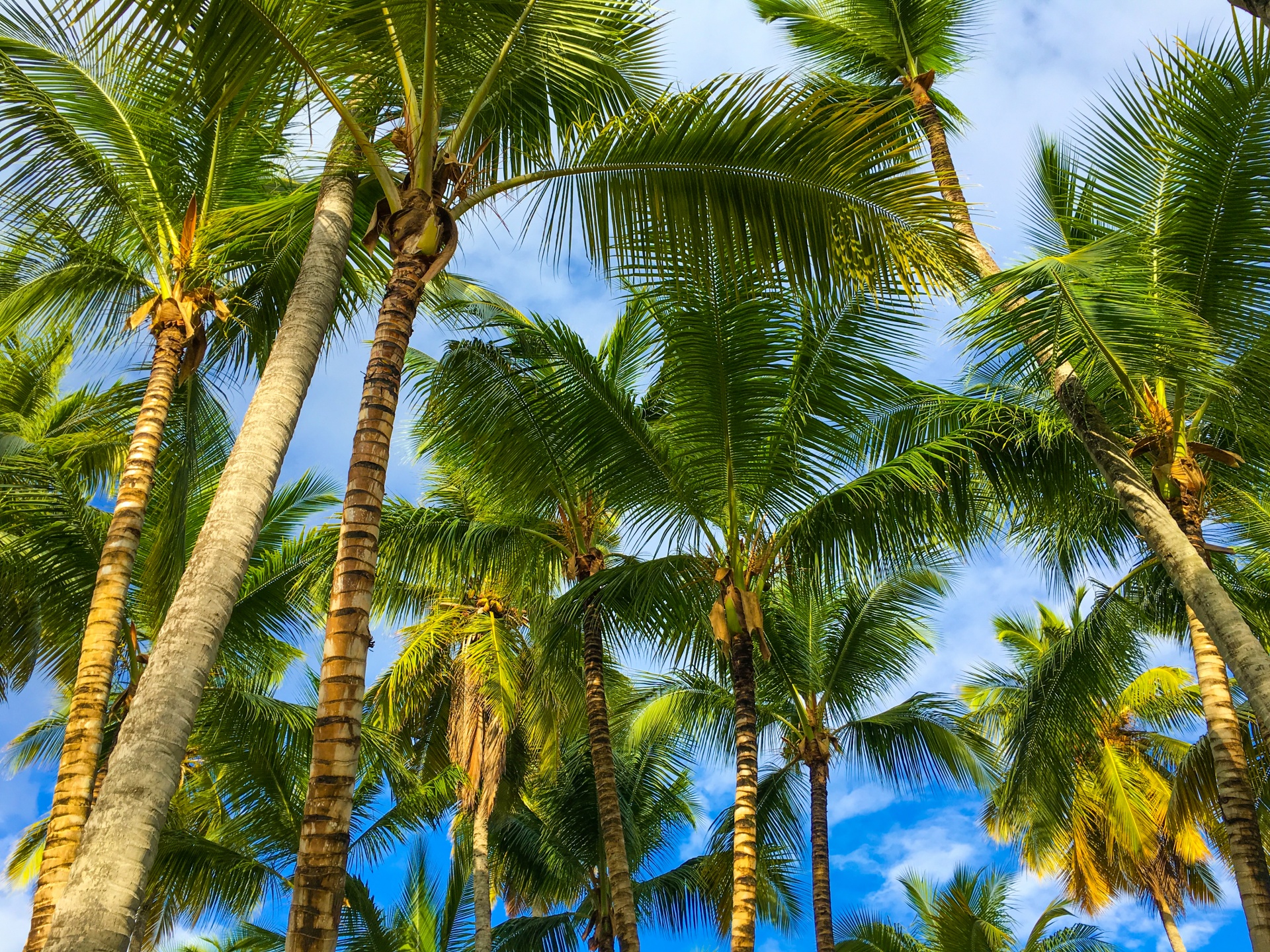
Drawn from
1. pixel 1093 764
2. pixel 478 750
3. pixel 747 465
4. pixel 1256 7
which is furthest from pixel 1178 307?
pixel 1093 764

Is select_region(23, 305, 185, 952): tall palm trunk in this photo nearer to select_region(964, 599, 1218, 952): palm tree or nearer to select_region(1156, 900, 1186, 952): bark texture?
select_region(964, 599, 1218, 952): palm tree

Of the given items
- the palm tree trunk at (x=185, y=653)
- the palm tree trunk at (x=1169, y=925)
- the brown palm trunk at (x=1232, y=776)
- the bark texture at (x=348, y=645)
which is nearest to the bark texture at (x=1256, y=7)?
the bark texture at (x=348, y=645)

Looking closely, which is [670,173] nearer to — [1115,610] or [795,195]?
[795,195]

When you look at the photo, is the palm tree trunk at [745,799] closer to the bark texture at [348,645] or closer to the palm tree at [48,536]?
the bark texture at [348,645]

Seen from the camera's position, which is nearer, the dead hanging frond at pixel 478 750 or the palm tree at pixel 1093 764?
the palm tree at pixel 1093 764

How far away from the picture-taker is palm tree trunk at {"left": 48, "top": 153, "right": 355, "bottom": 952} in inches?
149

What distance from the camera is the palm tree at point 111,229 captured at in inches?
289

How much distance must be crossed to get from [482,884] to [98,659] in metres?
8.65

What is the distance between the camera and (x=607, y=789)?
11.5 m

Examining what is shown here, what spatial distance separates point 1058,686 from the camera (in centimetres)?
1077

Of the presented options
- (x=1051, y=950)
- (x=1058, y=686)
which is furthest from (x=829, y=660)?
(x=1051, y=950)

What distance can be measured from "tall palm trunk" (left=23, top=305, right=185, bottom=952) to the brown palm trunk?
8.20 metres

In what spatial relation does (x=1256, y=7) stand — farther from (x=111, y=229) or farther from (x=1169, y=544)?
(x=111, y=229)

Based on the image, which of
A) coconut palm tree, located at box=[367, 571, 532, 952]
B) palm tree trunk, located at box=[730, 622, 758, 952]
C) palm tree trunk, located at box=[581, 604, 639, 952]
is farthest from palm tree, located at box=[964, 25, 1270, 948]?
coconut palm tree, located at box=[367, 571, 532, 952]
